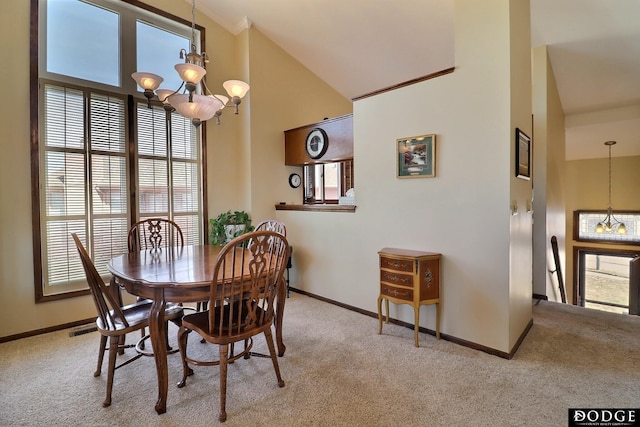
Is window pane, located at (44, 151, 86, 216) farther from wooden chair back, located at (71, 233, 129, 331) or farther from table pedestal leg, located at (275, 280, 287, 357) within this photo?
table pedestal leg, located at (275, 280, 287, 357)

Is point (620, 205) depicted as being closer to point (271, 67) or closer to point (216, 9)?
point (271, 67)

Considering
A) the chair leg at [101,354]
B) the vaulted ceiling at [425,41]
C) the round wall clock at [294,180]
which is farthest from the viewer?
the round wall clock at [294,180]

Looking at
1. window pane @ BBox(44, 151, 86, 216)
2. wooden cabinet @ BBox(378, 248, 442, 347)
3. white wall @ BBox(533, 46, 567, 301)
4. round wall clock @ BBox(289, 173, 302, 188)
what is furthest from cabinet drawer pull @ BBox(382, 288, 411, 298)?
window pane @ BBox(44, 151, 86, 216)

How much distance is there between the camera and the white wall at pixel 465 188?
2416mm

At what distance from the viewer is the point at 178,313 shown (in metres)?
2.21

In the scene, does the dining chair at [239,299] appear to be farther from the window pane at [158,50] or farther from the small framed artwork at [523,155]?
the window pane at [158,50]

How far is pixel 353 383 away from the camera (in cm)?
209

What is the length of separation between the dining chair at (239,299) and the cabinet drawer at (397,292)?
1149mm

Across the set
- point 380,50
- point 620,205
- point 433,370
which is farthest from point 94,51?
point 620,205

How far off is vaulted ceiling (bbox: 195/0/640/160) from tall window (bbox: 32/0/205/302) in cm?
112

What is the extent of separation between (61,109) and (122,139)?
576mm

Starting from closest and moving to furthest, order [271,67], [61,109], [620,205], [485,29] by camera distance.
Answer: [485,29] → [61,109] → [271,67] → [620,205]

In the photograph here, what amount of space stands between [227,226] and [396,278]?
228 centimetres

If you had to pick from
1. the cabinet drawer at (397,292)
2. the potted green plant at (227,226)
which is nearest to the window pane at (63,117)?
the potted green plant at (227,226)
